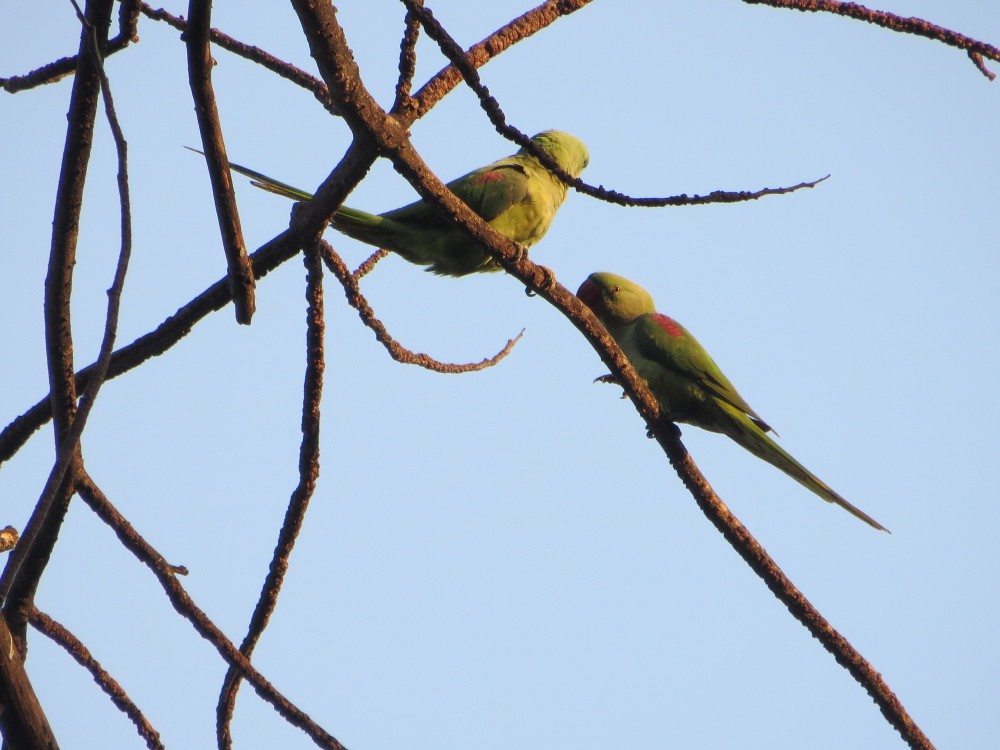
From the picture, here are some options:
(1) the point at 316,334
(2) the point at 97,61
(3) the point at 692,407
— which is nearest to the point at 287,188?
(1) the point at 316,334

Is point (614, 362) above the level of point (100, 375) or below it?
above

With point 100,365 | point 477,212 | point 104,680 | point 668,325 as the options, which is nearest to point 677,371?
point 668,325

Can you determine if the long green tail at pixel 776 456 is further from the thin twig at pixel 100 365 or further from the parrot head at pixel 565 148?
the thin twig at pixel 100 365

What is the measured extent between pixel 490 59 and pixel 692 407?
7.78 ft

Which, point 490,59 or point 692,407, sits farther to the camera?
point 692,407

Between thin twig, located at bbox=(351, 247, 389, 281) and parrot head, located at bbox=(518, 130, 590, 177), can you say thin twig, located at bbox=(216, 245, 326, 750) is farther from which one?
parrot head, located at bbox=(518, 130, 590, 177)

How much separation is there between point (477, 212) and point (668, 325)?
3.91ft

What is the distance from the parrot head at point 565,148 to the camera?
5.54m

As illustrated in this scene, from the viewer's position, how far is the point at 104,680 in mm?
2754

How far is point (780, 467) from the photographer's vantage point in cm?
405

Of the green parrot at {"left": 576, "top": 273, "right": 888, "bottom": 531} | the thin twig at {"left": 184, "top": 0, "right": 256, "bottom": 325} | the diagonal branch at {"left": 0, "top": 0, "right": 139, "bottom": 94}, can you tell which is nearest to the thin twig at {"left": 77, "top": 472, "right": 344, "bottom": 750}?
the thin twig at {"left": 184, "top": 0, "right": 256, "bottom": 325}

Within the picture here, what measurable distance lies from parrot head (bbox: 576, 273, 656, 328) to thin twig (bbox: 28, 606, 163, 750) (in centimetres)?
331

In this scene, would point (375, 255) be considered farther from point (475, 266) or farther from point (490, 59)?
point (490, 59)

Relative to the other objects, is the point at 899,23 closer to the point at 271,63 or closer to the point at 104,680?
the point at 271,63
